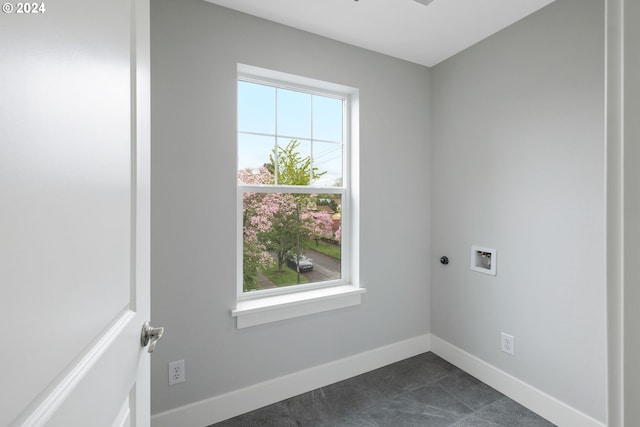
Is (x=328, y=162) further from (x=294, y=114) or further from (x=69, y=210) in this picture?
(x=69, y=210)

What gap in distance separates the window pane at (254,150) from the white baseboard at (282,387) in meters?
1.39

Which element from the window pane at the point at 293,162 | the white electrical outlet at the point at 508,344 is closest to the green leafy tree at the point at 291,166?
the window pane at the point at 293,162

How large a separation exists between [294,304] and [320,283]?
0.32m

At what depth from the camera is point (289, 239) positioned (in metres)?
2.08

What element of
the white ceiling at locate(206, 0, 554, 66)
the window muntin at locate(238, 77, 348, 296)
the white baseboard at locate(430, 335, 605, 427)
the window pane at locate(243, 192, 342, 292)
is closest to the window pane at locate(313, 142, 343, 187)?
the window muntin at locate(238, 77, 348, 296)

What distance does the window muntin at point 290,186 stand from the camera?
76.4 inches

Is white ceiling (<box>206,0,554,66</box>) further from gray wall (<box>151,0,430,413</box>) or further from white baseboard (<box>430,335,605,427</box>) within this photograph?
white baseboard (<box>430,335,605,427</box>)

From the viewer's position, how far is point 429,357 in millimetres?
2414

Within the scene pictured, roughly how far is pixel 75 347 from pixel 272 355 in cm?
158

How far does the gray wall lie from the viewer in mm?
1601

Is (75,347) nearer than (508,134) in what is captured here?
Yes

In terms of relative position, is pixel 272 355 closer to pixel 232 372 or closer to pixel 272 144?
pixel 232 372

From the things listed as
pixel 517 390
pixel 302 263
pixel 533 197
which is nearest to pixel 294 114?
pixel 302 263
